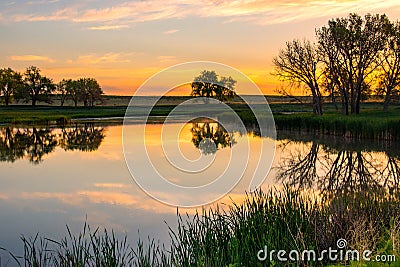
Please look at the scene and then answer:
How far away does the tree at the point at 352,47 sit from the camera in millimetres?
32469

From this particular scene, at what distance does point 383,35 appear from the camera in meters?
32.6

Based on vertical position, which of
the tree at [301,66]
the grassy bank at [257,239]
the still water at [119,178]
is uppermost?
the tree at [301,66]

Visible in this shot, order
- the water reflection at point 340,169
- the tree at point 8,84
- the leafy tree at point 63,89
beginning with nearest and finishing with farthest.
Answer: the water reflection at point 340,169, the tree at point 8,84, the leafy tree at point 63,89

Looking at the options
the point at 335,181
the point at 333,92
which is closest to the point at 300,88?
the point at 333,92

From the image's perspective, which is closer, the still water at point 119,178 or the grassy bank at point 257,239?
the grassy bank at point 257,239

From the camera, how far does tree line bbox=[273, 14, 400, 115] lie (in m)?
32.6

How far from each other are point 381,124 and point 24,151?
51.9 feet

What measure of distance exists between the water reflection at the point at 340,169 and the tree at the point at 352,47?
14506 mm

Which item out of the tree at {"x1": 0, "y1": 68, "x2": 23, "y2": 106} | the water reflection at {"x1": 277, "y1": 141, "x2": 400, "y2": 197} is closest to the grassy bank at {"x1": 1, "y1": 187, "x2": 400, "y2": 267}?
the water reflection at {"x1": 277, "y1": 141, "x2": 400, "y2": 197}

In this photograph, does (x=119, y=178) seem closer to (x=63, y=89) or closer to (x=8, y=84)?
(x=8, y=84)

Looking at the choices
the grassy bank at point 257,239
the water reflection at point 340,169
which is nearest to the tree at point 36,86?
the water reflection at point 340,169

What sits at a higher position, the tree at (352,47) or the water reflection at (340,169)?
the tree at (352,47)

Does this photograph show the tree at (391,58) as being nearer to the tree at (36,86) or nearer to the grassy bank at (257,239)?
the grassy bank at (257,239)

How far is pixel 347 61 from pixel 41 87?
65682 millimetres
